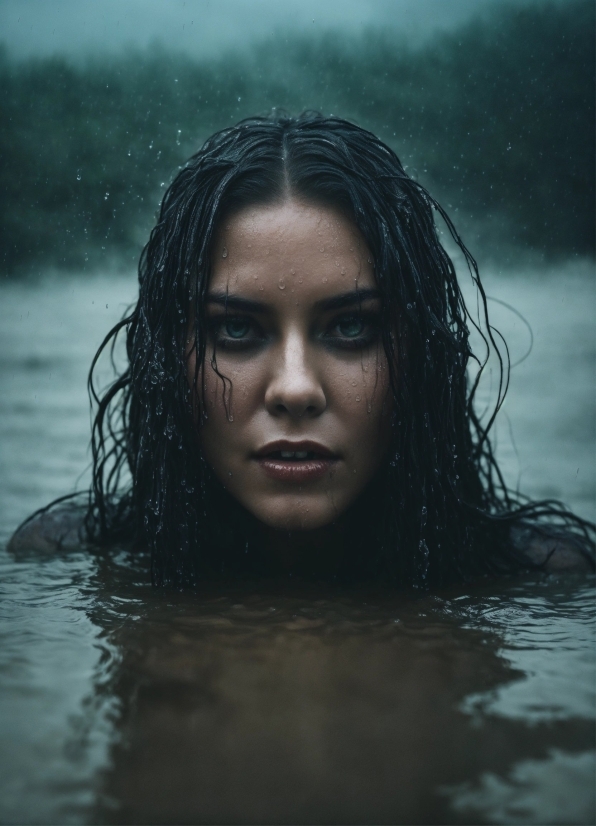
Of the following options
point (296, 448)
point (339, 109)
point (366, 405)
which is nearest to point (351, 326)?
point (366, 405)

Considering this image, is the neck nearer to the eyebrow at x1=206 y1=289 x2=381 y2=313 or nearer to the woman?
the woman

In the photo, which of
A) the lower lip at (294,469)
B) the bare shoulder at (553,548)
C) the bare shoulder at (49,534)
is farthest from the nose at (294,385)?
the bare shoulder at (49,534)

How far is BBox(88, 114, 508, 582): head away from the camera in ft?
5.90

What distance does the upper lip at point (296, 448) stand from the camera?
179 cm

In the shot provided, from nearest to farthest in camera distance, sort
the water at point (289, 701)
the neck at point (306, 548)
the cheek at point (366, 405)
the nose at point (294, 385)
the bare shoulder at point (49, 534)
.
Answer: the water at point (289, 701), the nose at point (294, 385), the cheek at point (366, 405), the neck at point (306, 548), the bare shoulder at point (49, 534)

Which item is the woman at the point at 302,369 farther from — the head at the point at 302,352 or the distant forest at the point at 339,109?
the distant forest at the point at 339,109

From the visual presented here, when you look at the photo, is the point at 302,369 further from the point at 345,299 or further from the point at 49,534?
the point at 49,534

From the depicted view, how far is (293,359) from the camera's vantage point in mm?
1748

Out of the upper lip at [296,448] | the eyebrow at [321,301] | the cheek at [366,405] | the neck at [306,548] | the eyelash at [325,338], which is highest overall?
the eyebrow at [321,301]

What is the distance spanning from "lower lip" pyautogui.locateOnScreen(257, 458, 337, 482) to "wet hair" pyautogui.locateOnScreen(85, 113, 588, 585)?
23 cm

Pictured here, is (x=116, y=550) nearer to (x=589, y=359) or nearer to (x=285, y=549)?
(x=285, y=549)

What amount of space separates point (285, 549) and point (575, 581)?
0.73m

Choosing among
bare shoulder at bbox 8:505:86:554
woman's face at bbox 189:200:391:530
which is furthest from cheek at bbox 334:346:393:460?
bare shoulder at bbox 8:505:86:554

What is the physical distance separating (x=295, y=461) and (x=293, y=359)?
23cm
